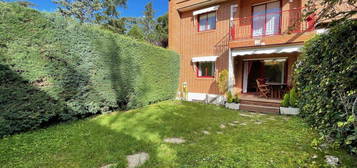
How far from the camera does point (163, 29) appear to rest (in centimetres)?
2562

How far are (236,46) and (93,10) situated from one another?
19543 mm

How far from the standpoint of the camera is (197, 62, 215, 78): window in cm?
1057

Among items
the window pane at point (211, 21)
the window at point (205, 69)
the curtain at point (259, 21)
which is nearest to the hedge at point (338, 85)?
the curtain at point (259, 21)

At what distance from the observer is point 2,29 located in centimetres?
363

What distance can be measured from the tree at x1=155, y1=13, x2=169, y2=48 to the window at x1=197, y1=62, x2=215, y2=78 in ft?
48.7

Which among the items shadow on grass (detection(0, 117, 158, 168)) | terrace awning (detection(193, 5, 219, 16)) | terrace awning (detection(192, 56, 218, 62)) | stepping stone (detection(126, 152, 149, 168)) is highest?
terrace awning (detection(193, 5, 219, 16))

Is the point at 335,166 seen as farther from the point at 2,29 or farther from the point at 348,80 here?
the point at 2,29

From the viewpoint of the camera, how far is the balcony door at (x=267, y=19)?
29.6 ft

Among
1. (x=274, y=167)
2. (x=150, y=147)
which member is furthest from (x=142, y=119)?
(x=274, y=167)

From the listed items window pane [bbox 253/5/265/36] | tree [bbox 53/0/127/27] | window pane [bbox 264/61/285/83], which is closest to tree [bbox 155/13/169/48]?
tree [bbox 53/0/127/27]

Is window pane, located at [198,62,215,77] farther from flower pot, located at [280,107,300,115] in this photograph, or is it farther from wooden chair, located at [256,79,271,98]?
flower pot, located at [280,107,300,115]

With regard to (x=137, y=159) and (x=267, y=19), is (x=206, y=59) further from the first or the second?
(x=137, y=159)

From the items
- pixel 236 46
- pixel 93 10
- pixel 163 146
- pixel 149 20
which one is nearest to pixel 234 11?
pixel 236 46

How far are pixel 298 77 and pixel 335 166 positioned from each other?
4.46m
